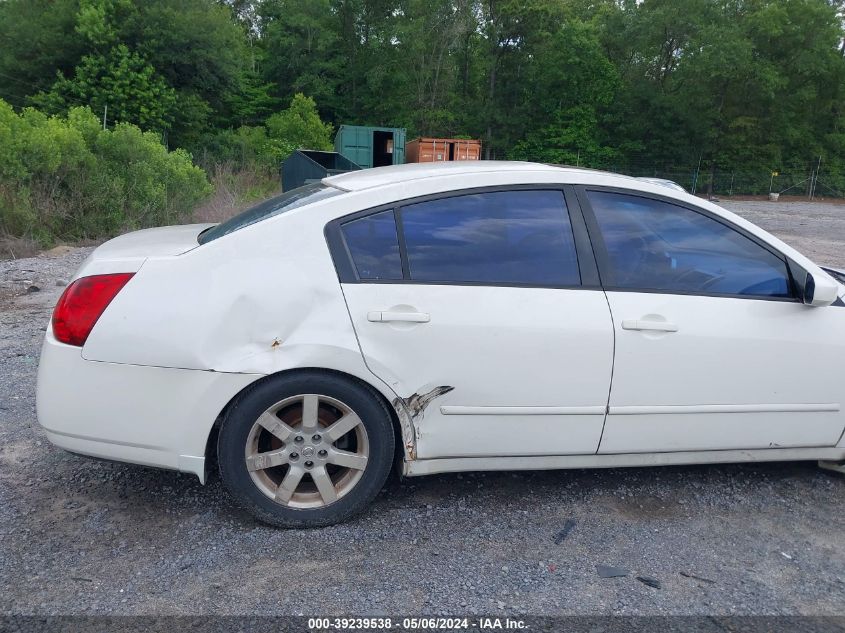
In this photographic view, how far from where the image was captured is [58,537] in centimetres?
299

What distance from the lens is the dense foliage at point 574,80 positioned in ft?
140

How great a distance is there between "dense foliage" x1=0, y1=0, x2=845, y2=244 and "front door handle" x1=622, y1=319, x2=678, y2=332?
107ft

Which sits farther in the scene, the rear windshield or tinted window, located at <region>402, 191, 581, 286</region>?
the rear windshield

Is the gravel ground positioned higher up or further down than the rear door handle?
further down

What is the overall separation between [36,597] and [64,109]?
29.2 m

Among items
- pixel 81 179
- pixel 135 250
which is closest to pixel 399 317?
pixel 135 250

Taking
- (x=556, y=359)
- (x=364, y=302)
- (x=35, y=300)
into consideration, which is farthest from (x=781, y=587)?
(x=35, y=300)

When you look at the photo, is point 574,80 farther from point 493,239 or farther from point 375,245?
point 375,245

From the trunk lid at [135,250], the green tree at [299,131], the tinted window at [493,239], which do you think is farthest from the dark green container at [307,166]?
the green tree at [299,131]

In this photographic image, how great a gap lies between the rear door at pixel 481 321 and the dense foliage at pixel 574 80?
1272 inches

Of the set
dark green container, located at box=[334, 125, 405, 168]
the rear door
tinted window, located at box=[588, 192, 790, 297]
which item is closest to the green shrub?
the rear door

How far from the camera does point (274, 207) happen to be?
3.46 meters

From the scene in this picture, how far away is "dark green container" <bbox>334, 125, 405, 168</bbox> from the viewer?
90.1 feet

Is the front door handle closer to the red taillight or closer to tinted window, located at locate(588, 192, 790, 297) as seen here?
tinted window, located at locate(588, 192, 790, 297)
